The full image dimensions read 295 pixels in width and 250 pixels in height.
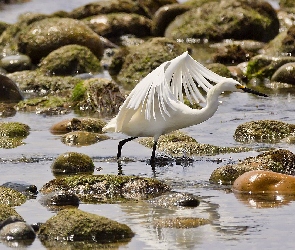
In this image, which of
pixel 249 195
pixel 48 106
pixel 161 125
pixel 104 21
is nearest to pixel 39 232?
pixel 249 195

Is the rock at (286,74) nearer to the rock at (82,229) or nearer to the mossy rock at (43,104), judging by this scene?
the mossy rock at (43,104)

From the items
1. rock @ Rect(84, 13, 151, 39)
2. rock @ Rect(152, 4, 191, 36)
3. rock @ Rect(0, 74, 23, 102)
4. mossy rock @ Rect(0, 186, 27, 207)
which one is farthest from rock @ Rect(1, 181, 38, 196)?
A: rock @ Rect(152, 4, 191, 36)

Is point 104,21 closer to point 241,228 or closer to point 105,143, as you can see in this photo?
point 105,143

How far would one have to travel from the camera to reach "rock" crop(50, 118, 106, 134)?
17.0m

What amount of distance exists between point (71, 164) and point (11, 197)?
7.39ft

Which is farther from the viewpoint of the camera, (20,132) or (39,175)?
(20,132)

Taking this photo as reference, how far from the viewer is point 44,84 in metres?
23.7

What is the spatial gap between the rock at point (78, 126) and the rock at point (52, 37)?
459 inches

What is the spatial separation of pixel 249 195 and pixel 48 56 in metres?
16.5

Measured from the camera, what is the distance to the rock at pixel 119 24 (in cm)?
3697

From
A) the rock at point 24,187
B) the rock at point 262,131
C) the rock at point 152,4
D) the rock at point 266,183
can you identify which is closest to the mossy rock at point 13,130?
the rock at point 262,131

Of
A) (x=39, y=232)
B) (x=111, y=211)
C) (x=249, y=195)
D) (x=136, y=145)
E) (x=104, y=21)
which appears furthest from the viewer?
(x=104, y=21)

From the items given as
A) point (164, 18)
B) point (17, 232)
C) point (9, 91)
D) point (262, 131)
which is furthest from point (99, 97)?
point (164, 18)

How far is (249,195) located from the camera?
10875 millimetres
